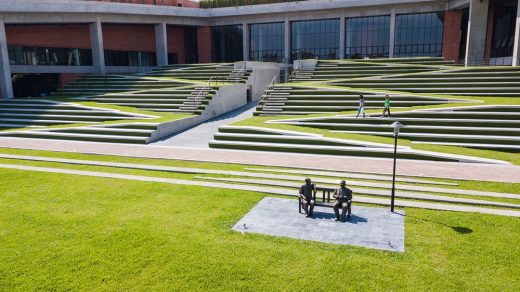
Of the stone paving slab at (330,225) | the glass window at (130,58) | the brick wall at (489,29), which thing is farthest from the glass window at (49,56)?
the brick wall at (489,29)

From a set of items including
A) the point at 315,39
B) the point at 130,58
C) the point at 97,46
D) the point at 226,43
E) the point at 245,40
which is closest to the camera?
the point at 97,46

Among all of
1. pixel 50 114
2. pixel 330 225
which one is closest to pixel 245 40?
pixel 50 114

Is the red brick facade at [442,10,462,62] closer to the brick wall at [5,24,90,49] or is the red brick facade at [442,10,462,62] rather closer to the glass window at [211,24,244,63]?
the glass window at [211,24,244,63]

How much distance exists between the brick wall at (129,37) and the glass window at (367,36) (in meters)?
22.5

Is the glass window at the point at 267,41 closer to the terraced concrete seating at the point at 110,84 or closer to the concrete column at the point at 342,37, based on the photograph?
the concrete column at the point at 342,37

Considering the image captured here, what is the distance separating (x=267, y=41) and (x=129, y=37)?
15691mm

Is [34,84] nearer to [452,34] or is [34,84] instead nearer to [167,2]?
[167,2]

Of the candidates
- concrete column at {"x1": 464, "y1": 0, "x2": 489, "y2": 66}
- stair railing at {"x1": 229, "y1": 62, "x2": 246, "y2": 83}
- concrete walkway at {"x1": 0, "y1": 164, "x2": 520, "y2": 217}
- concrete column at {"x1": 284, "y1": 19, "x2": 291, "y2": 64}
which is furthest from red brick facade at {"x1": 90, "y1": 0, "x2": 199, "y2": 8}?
concrete column at {"x1": 464, "y1": 0, "x2": 489, "y2": 66}

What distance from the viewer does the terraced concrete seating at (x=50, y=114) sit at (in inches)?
1005

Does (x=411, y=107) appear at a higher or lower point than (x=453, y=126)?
higher

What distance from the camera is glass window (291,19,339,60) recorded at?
42.6m

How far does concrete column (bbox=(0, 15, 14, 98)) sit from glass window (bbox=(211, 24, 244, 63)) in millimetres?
22596

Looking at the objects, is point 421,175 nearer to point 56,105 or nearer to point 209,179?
point 209,179

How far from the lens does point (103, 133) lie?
2241cm
